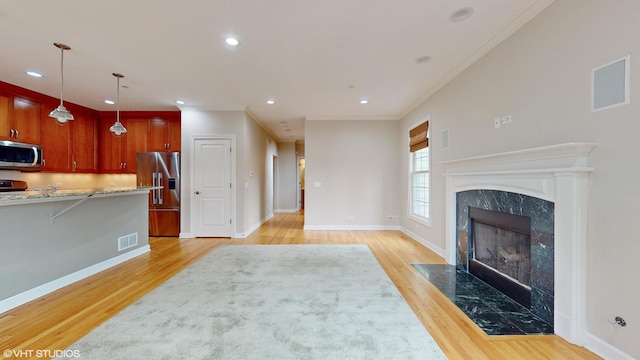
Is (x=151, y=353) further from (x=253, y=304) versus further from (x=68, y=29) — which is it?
(x=68, y=29)

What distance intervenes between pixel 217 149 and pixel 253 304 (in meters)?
3.80

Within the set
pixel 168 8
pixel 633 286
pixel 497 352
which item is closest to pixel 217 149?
pixel 168 8

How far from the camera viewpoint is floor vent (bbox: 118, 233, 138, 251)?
12.7ft

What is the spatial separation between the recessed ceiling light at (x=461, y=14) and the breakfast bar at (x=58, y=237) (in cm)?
420

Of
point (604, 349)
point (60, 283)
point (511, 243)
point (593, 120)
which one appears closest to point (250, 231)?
point (60, 283)

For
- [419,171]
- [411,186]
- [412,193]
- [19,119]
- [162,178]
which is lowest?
[412,193]

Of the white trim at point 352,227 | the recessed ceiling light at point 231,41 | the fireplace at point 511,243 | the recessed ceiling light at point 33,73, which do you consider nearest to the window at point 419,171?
the white trim at point 352,227

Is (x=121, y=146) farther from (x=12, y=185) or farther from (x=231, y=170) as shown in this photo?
(x=231, y=170)

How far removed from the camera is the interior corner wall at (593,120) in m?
1.61

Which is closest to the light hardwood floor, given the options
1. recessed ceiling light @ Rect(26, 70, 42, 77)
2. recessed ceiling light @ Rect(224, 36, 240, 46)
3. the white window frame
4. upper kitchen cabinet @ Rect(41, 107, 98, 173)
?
the white window frame

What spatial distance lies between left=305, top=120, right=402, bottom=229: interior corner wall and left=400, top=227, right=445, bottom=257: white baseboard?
569 mm

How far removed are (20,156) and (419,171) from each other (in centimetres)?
685

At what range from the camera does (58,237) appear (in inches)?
115

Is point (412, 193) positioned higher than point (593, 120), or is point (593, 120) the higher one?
point (593, 120)
